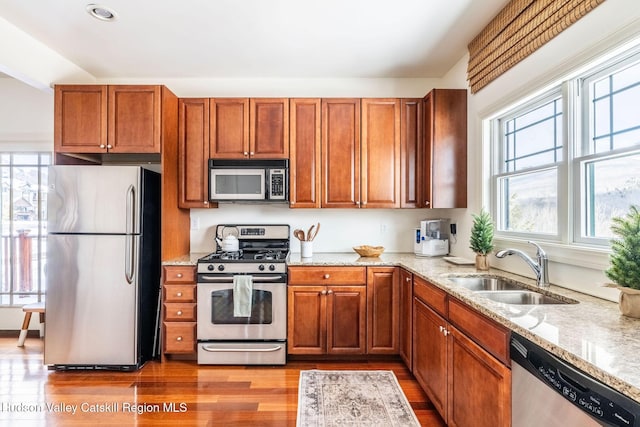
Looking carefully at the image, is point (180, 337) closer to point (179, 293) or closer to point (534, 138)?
point (179, 293)

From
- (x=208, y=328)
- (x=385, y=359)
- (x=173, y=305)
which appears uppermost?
(x=173, y=305)

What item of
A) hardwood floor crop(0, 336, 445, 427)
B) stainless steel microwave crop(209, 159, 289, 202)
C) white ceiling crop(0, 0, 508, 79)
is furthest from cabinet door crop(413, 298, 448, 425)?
white ceiling crop(0, 0, 508, 79)

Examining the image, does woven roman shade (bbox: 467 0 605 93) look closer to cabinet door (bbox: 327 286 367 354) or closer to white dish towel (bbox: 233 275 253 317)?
cabinet door (bbox: 327 286 367 354)

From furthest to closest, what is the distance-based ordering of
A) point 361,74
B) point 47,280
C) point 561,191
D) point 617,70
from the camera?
point 361,74
point 47,280
point 561,191
point 617,70

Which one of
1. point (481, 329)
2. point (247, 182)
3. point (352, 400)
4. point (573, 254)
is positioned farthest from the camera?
point (247, 182)

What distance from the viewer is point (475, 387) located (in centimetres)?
152

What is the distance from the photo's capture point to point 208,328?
9.18 ft

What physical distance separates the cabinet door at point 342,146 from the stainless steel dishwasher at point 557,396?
210 centimetres

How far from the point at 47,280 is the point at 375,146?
2.99 m

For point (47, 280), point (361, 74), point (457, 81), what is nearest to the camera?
point (47, 280)

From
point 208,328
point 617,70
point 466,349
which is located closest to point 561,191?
point 617,70

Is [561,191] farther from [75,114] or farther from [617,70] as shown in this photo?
[75,114]

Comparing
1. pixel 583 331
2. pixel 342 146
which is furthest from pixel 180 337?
pixel 583 331

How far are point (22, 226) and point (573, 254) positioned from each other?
4844 mm
